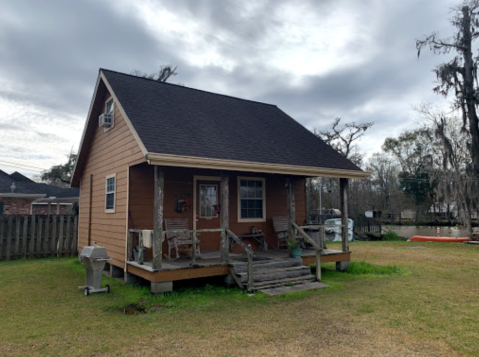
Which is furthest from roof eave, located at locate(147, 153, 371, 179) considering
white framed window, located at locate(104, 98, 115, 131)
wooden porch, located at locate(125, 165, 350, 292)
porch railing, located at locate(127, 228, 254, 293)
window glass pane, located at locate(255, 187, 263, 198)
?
white framed window, located at locate(104, 98, 115, 131)

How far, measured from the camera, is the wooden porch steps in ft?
23.5

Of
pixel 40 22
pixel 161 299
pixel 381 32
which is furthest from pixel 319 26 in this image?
pixel 161 299

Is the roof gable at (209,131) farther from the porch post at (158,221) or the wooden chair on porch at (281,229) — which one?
the wooden chair on porch at (281,229)

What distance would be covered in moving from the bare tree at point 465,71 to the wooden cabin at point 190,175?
10.8 meters

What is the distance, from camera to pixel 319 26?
1154cm

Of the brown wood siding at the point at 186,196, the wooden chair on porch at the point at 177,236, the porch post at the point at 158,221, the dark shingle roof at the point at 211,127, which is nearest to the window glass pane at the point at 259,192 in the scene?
the brown wood siding at the point at 186,196

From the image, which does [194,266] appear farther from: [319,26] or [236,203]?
[319,26]

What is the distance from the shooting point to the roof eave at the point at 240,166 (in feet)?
22.0

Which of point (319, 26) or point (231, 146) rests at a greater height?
point (319, 26)

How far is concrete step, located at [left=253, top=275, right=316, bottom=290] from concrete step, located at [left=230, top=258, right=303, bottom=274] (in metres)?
0.43

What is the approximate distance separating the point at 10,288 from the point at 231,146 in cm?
568

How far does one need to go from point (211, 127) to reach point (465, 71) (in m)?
15.2

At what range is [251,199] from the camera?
1030cm

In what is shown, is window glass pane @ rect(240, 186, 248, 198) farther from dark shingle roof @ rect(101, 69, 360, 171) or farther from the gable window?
dark shingle roof @ rect(101, 69, 360, 171)
